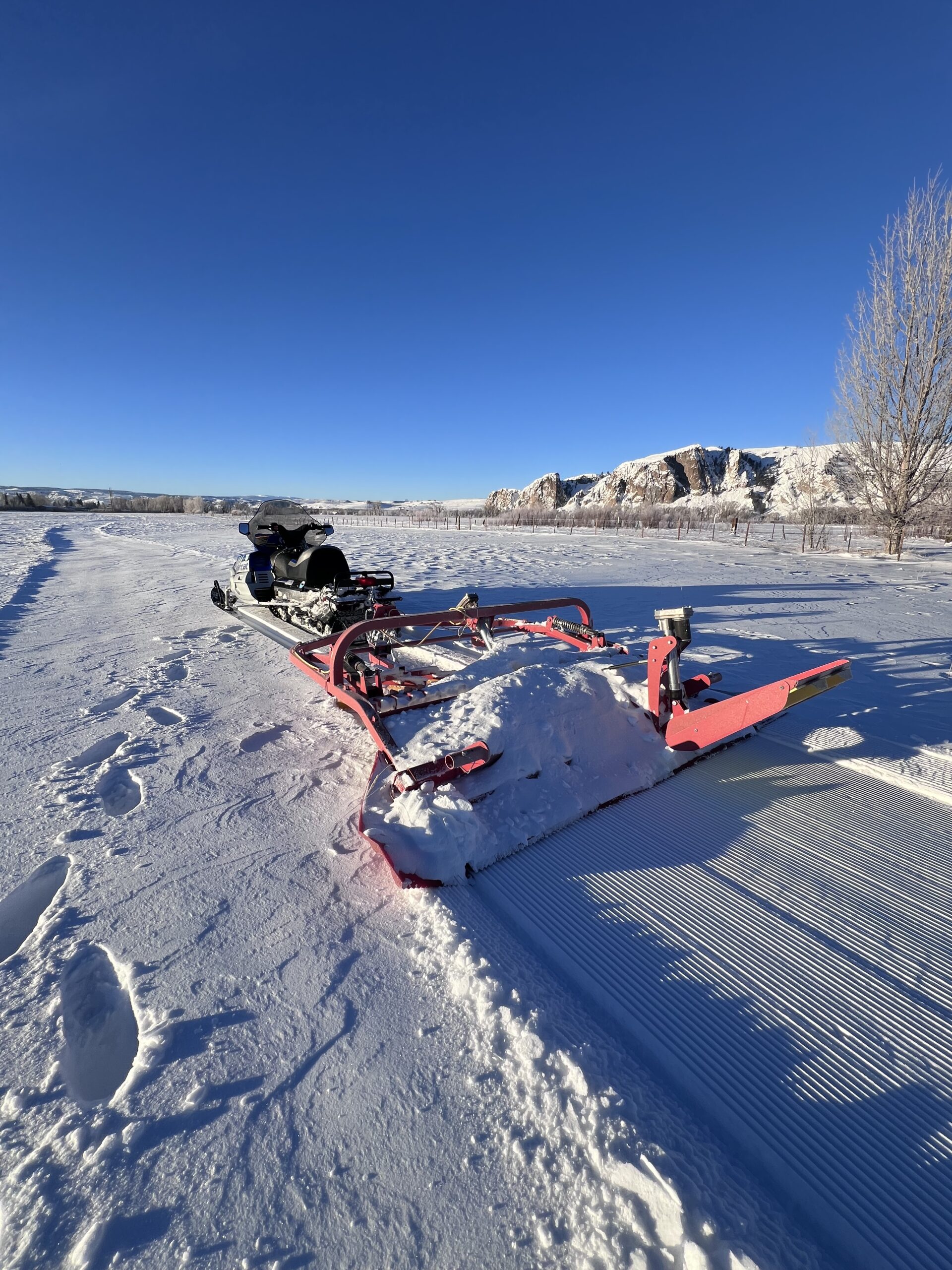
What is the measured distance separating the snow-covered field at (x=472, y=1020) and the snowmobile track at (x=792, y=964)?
0.01 m

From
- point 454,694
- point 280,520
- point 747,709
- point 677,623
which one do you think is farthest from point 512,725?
point 280,520

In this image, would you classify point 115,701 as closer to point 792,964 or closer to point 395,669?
point 395,669

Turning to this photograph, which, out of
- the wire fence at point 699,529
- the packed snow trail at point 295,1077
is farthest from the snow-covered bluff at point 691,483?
the packed snow trail at point 295,1077

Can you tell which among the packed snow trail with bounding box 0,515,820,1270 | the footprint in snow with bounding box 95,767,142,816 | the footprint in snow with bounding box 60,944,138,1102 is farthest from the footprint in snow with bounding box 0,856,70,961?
the footprint in snow with bounding box 95,767,142,816

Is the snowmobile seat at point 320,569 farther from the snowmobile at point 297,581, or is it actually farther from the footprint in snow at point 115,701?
the footprint in snow at point 115,701

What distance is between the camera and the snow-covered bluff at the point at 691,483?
62128mm

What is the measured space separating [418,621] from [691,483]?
7384cm

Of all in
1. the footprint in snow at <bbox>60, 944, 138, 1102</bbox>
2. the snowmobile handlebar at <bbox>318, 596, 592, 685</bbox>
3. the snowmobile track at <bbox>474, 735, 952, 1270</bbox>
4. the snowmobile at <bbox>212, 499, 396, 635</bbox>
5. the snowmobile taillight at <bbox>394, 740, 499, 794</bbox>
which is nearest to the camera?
the snowmobile track at <bbox>474, 735, 952, 1270</bbox>

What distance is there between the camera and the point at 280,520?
730cm

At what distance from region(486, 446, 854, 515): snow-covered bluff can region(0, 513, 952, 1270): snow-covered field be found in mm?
59585

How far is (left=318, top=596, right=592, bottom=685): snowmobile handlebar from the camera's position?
11.8ft

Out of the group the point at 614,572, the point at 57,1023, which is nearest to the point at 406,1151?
the point at 57,1023

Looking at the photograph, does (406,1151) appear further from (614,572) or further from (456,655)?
(614,572)

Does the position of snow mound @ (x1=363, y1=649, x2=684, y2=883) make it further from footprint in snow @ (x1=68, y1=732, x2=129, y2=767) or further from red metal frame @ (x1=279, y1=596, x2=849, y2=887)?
footprint in snow @ (x1=68, y1=732, x2=129, y2=767)
